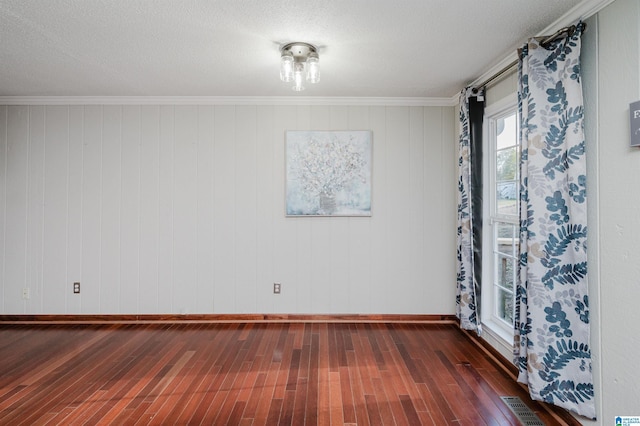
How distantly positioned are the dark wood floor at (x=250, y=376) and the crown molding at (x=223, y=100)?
2.46 metres

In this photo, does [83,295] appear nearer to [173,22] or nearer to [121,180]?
[121,180]

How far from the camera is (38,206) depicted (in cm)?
367

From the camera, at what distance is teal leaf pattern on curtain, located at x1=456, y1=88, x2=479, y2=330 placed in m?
3.17

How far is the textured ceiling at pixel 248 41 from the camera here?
6.57ft

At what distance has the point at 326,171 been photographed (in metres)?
3.68

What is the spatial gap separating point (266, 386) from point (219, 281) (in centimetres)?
159

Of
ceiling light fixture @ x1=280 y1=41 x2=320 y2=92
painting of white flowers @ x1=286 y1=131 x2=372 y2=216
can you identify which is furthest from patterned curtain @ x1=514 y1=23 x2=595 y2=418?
painting of white flowers @ x1=286 y1=131 x2=372 y2=216

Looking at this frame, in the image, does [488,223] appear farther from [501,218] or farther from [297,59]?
[297,59]

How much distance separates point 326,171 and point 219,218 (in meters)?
1.32

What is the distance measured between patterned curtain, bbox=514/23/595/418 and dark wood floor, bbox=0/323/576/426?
0.36 meters

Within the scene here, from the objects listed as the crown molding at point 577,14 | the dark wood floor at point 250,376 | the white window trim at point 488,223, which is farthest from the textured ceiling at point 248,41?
the dark wood floor at point 250,376

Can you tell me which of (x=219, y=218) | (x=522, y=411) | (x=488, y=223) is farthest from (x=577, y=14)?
(x=219, y=218)

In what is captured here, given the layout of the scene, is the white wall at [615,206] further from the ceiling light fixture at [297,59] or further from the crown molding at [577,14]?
the ceiling light fixture at [297,59]

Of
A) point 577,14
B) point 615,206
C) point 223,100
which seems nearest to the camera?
point 615,206
